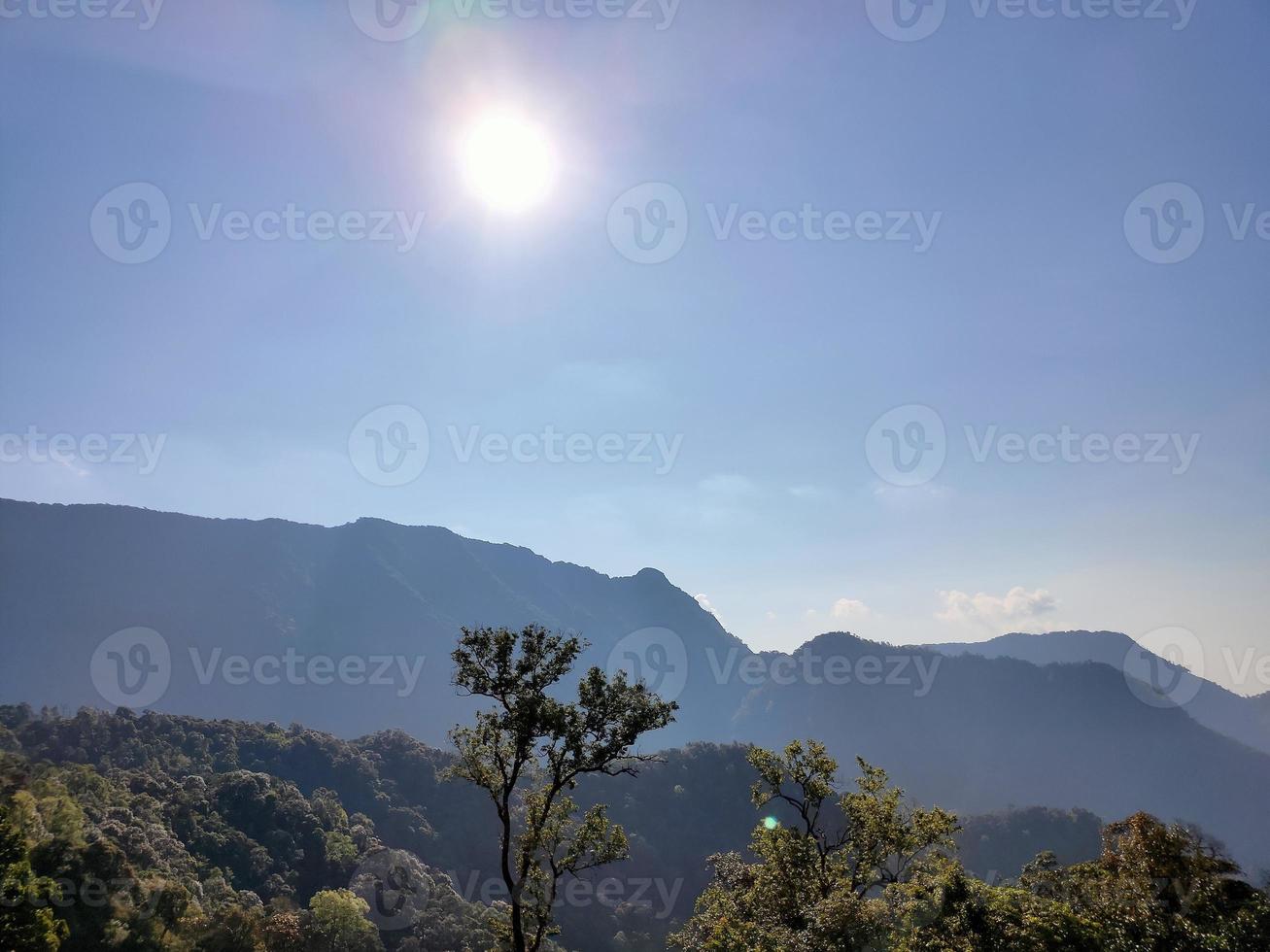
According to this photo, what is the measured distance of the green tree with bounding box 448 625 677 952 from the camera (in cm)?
2175

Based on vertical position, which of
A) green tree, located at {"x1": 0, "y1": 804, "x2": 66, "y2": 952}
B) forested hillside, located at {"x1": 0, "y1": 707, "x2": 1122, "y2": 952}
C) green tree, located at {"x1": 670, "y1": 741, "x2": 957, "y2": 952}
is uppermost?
green tree, located at {"x1": 670, "y1": 741, "x2": 957, "y2": 952}

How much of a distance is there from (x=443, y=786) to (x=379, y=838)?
22.4 meters

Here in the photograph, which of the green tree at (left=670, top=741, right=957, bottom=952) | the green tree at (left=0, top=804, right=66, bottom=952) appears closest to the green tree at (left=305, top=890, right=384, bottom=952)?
the green tree at (left=0, top=804, right=66, bottom=952)

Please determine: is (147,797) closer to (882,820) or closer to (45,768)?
(45,768)

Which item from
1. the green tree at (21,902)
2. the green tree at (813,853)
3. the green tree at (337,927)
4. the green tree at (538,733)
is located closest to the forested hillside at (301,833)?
the green tree at (337,927)

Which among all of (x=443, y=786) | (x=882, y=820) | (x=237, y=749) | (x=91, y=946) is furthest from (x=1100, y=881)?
(x=237, y=749)

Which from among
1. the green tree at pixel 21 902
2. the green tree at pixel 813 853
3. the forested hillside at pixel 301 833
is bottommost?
the forested hillside at pixel 301 833

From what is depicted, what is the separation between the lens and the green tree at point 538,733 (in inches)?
856

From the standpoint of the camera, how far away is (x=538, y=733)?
22.0 meters

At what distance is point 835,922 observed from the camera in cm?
1845

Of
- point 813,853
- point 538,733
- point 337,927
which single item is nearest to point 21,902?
point 337,927

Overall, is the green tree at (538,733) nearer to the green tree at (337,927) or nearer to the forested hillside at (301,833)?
the forested hillside at (301,833)

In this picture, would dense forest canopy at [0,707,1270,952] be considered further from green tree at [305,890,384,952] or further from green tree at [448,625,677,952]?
green tree at [448,625,677,952]

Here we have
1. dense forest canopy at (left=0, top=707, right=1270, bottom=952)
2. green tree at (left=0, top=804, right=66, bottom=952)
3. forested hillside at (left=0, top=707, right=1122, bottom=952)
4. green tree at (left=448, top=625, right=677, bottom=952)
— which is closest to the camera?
dense forest canopy at (left=0, top=707, right=1270, bottom=952)
